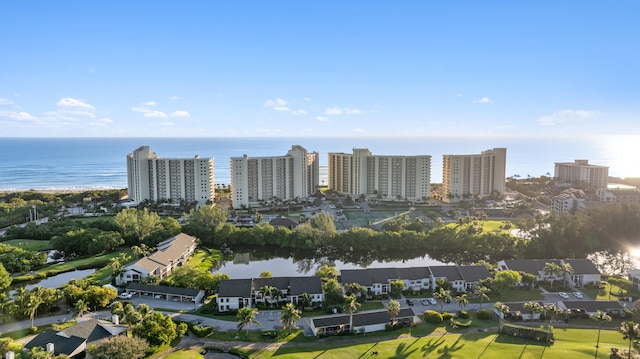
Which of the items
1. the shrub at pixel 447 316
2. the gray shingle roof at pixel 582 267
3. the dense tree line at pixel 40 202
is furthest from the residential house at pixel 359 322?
the dense tree line at pixel 40 202

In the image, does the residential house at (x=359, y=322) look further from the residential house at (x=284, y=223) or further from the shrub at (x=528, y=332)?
the residential house at (x=284, y=223)

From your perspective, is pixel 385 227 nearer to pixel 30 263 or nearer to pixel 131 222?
pixel 131 222

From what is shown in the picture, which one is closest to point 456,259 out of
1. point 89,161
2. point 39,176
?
point 39,176

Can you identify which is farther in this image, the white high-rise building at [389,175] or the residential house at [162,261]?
the white high-rise building at [389,175]

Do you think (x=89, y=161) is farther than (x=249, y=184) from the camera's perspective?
Yes

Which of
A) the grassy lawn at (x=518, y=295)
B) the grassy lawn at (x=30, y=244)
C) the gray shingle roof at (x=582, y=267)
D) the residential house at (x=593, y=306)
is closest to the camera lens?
the residential house at (x=593, y=306)

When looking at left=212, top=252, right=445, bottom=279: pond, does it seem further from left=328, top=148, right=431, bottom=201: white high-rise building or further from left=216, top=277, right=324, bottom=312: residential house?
left=328, top=148, right=431, bottom=201: white high-rise building

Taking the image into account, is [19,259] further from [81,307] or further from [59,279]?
[81,307]

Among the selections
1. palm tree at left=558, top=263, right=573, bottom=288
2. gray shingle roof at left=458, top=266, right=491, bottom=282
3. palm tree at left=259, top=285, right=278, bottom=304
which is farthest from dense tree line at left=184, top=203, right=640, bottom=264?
palm tree at left=259, top=285, right=278, bottom=304
